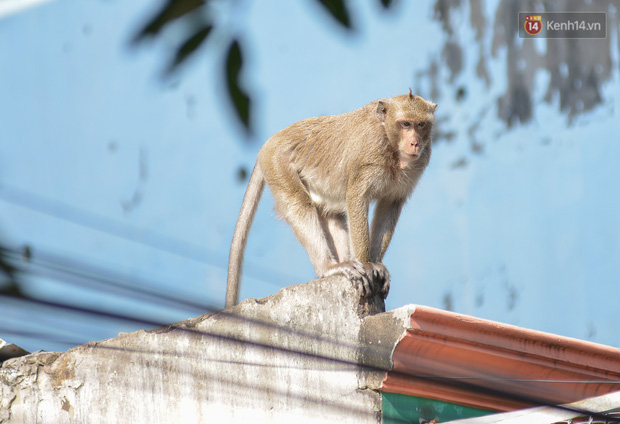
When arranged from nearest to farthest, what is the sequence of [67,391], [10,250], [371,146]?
[10,250] < [67,391] < [371,146]

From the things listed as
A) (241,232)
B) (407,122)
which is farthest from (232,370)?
(407,122)

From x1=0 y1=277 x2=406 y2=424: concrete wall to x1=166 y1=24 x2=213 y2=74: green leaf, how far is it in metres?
2.46

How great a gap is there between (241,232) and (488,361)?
2465mm

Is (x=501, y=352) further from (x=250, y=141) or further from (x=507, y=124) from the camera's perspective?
(x=507, y=124)

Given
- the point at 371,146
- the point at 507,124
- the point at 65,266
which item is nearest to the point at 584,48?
the point at 507,124

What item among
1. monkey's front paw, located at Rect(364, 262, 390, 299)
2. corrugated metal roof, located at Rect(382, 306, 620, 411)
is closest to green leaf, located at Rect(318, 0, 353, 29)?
corrugated metal roof, located at Rect(382, 306, 620, 411)

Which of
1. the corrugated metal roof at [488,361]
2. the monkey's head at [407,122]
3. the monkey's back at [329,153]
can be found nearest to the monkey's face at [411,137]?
the monkey's head at [407,122]

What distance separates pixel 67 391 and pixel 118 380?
36 centimetres

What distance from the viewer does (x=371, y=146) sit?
5137mm

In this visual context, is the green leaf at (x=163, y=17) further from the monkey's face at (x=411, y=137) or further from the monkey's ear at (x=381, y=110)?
the monkey's ear at (x=381, y=110)

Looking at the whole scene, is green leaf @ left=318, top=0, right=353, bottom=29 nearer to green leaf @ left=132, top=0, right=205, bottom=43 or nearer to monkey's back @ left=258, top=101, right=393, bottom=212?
green leaf @ left=132, top=0, right=205, bottom=43

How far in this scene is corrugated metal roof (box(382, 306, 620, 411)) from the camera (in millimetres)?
3332

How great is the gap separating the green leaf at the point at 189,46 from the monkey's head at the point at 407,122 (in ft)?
13.1

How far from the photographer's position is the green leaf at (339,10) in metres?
1.06
